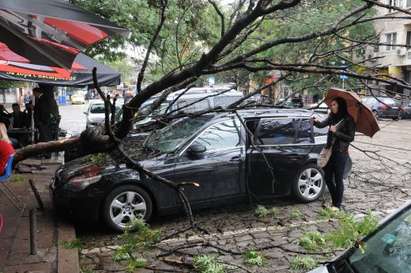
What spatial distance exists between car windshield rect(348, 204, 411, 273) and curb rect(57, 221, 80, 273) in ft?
9.93

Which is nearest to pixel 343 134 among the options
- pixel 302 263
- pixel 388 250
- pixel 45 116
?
pixel 302 263

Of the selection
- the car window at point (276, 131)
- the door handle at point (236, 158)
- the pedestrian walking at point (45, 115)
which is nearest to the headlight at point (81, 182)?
the door handle at point (236, 158)

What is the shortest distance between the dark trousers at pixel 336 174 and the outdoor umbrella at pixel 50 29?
12.0 ft

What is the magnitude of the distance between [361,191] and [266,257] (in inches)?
155

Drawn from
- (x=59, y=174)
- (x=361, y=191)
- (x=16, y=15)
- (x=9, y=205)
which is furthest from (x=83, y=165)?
(x=361, y=191)

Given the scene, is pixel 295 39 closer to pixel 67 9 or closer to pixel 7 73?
pixel 67 9

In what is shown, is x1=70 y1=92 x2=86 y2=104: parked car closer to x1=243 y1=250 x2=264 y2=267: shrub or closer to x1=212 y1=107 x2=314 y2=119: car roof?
x1=212 y1=107 x2=314 y2=119: car roof

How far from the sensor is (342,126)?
6.62 metres

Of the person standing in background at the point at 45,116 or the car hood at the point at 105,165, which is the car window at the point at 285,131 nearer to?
the car hood at the point at 105,165

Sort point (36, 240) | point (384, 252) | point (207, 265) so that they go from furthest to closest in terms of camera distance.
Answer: point (36, 240)
point (207, 265)
point (384, 252)

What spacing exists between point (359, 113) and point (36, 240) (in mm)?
4619

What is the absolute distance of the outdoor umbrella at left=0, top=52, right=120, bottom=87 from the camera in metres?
9.19

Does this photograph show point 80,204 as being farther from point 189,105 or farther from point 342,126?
point 342,126

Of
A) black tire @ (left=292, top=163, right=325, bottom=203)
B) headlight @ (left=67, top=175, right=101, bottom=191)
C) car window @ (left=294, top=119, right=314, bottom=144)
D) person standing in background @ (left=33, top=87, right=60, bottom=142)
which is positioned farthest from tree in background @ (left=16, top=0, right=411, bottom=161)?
person standing in background @ (left=33, top=87, right=60, bottom=142)
